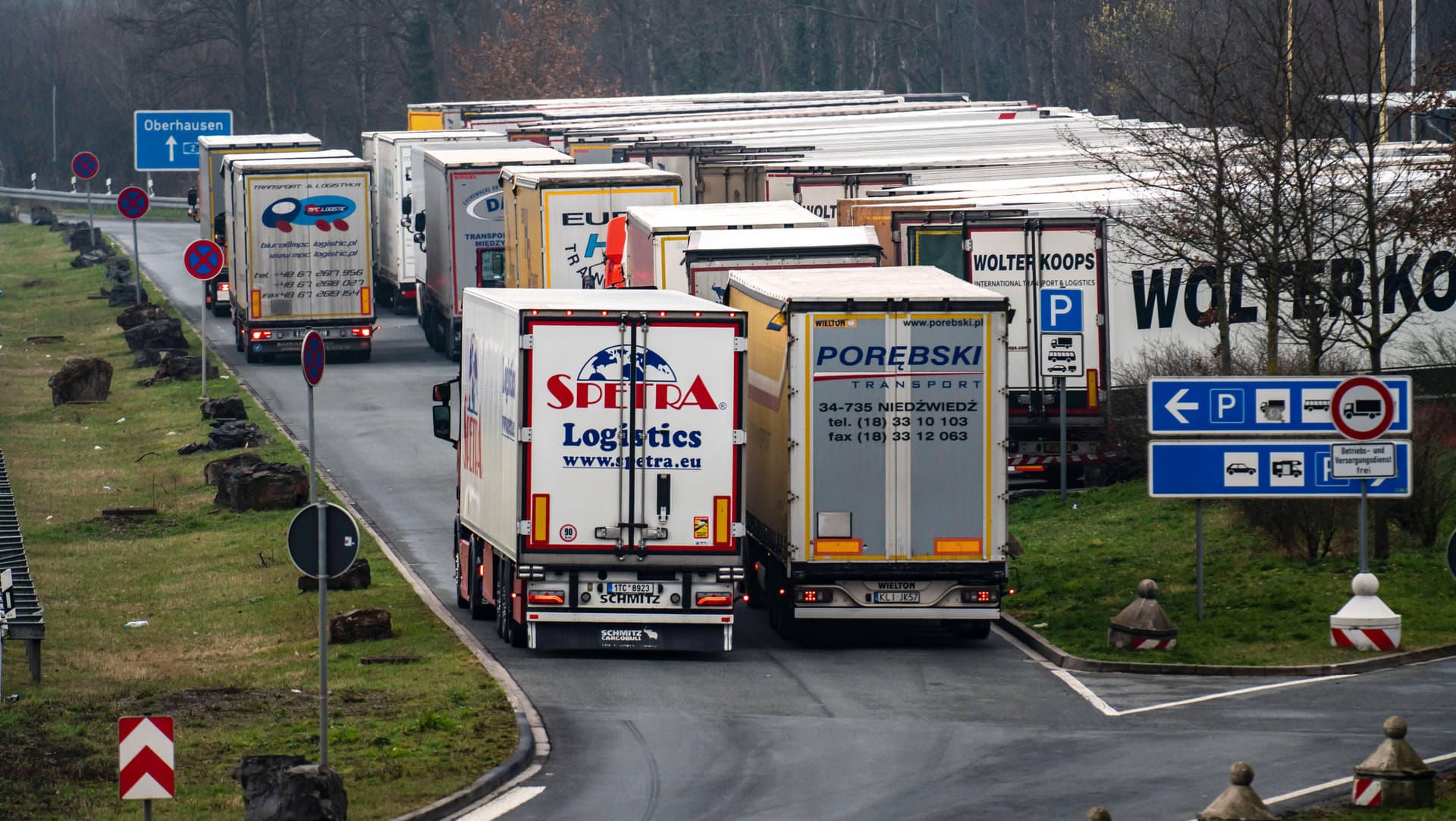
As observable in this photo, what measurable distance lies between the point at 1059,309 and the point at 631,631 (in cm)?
949

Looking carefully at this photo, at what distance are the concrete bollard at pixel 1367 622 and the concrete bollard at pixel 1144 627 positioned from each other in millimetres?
1550

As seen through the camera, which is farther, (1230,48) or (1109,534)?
(1230,48)

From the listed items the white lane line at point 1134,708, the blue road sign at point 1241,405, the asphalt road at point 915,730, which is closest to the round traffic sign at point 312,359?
the asphalt road at point 915,730

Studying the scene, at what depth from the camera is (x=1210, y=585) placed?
77.0ft

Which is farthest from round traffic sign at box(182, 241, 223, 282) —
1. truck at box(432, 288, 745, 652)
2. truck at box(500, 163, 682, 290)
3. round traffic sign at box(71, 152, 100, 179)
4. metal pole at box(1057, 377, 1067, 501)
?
round traffic sign at box(71, 152, 100, 179)

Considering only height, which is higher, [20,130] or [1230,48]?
[20,130]

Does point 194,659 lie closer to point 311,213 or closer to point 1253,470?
point 1253,470

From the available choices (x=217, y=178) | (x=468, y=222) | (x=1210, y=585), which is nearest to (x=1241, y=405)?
(x=1210, y=585)

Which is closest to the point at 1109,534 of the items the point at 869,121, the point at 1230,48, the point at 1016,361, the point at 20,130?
the point at 1016,361

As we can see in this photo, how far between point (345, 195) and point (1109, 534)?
2080 cm

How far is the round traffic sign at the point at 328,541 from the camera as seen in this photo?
1566 cm

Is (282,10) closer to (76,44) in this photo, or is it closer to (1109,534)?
(76,44)

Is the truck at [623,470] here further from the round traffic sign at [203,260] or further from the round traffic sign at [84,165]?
the round traffic sign at [84,165]

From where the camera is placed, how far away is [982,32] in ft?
348
